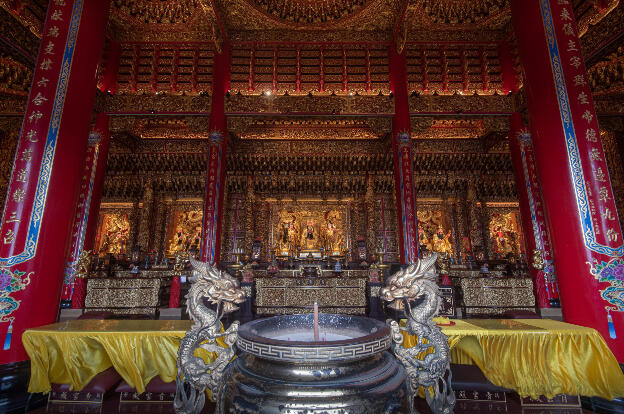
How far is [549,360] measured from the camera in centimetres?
212

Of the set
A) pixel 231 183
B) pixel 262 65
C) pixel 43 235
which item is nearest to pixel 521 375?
pixel 43 235

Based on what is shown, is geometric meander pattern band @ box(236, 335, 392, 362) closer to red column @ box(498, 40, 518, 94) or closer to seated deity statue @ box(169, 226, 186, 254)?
red column @ box(498, 40, 518, 94)

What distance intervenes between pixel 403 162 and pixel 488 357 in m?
5.33

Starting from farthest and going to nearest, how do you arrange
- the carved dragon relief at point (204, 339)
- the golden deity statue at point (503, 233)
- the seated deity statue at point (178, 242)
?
the golden deity statue at point (503, 233)
the seated deity statue at point (178, 242)
the carved dragon relief at point (204, 339)

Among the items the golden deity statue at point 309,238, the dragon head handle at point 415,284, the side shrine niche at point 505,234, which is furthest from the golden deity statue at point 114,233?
the side shrine niche at point 505,234

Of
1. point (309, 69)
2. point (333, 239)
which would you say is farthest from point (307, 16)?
point (333, 239)

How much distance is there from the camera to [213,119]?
24.0 ft

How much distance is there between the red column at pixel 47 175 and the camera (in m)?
2.54

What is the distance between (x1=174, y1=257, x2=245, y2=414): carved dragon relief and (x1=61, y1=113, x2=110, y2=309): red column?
5751 mm

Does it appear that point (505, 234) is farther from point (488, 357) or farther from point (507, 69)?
point (488, 357)

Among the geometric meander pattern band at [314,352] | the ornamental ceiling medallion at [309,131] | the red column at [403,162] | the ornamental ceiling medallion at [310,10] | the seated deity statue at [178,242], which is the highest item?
the ornamental ceiling medallion at [310,10]

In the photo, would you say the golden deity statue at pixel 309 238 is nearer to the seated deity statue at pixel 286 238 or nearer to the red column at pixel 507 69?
the seated deity statue at pixel 286 238

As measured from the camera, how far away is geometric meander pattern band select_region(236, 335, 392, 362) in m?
1.14

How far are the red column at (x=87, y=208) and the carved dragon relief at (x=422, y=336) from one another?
660 cm
